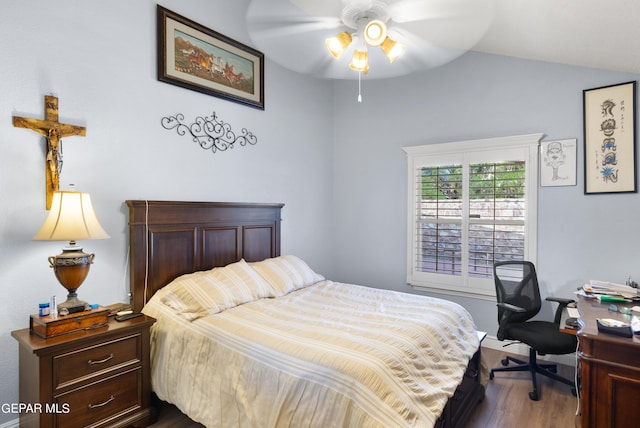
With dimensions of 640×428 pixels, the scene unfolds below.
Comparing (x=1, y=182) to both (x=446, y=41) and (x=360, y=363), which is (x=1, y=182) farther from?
(x=446, y=41)

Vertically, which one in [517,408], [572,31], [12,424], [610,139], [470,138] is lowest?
[517,408]

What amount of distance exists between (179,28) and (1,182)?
5.71 feet

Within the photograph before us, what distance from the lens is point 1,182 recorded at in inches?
79.0

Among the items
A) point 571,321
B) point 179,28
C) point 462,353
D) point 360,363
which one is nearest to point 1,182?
point 179,28

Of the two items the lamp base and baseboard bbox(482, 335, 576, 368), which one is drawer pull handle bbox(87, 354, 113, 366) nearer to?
the lamp base

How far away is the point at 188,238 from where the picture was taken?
2.87 meters

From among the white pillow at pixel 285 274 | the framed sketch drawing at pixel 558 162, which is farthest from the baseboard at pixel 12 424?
the framed sketch drawing at pixel 558 162

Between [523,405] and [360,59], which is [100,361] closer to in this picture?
[360,59]

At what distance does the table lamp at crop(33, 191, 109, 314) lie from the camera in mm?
1933

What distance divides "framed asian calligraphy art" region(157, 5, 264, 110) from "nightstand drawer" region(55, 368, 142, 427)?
2201mm

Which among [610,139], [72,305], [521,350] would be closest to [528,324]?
[521,350]

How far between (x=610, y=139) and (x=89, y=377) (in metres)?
4.19

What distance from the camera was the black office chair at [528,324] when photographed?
2607 millimetres

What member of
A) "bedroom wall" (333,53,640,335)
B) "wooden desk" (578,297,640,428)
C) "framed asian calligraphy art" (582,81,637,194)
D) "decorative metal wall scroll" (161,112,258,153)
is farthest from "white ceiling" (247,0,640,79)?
"wooden desk" (578,297,640,428)
